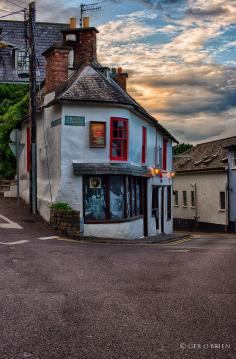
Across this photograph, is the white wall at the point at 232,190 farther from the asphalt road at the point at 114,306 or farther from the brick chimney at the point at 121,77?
the asphalt road at the point at 114,306

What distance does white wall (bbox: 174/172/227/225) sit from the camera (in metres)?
42.6

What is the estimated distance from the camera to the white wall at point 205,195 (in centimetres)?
4262

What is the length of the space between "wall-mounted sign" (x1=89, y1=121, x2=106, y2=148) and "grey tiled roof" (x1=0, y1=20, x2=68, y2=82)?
52.5ft

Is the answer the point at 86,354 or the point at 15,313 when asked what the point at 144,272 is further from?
the point at 86,354

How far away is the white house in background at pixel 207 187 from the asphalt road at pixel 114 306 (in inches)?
1098

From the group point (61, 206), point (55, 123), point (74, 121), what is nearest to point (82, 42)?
point (55, 123)

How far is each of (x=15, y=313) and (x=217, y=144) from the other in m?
42.0

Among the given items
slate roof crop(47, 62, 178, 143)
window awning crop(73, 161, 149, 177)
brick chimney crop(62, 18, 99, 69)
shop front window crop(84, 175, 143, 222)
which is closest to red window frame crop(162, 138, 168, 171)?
slate roof crop(47, 62, 178, 143)

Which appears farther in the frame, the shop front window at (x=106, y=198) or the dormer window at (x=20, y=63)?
the dormer window at (x=20, y=63)

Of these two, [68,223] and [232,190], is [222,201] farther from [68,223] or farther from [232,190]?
[68,223]

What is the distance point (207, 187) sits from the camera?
44.3 meters

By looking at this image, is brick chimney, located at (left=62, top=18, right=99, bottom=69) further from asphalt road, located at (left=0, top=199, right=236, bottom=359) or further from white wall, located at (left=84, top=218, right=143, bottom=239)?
asphalt road, located at (left=0, top=199, right=236, bottom=359)

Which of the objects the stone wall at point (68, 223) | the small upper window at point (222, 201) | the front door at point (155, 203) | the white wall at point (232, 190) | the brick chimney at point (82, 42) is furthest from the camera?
Result: the small upper window at point (222, 201)

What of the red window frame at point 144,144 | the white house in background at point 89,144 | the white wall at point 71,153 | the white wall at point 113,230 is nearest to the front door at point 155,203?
the red window frame at point 144,144
